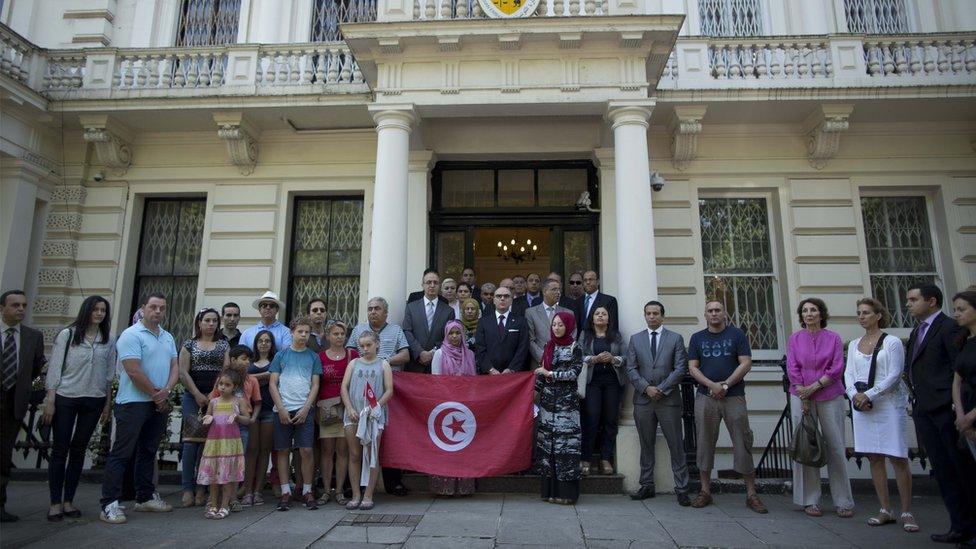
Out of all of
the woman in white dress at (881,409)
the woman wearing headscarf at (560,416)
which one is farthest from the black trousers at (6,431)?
the woman in white dress at (881,409)

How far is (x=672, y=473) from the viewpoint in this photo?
6.80 metres

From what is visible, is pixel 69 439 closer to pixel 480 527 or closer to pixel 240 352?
pixel 240 352

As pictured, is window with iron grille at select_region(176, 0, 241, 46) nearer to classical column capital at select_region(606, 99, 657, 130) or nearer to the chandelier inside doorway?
the chandelier inside doorway

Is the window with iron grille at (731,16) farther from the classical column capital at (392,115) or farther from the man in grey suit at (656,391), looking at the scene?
the man in grey suit at (656,391)

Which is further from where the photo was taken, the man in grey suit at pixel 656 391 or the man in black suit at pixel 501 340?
the man in black suit at pixel 501 340

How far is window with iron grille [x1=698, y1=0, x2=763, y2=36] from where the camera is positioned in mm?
10938

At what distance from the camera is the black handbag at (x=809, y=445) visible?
5723mm

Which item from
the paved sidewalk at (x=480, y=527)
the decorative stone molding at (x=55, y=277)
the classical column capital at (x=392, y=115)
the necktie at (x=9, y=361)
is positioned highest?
the classical column capital at (x=392, y=115)

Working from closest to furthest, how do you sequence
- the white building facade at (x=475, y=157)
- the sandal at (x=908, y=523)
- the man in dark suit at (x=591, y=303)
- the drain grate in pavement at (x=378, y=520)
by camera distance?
the sandal at (x=908, y=523)
the drain grate in pavement at (x=378, y=520)
the man in dark suit at (x=591, y=303)
the white building facade at (x=475, y=157)

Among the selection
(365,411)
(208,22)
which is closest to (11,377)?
(365,411)

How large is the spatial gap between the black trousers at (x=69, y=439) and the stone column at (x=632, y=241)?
18.4ft

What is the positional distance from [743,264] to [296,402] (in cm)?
779

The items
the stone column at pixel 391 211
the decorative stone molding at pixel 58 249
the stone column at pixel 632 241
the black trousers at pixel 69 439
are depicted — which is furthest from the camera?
the decorative stone molding at pixel 58 249

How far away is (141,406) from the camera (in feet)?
18.5
